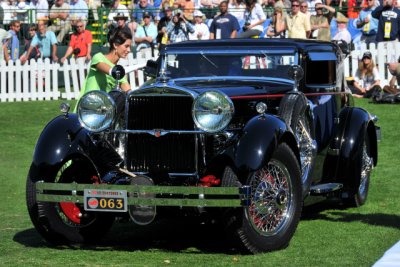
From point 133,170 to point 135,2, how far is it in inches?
783

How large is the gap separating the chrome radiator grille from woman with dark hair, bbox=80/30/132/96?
1.59 m

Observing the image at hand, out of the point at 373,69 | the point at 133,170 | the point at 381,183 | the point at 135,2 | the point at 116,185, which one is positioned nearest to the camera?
the point at 116,185

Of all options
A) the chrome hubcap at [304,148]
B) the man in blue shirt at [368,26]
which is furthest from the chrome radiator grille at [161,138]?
the man in blue shirt at [368,26]

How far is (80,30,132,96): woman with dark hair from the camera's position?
10164mm

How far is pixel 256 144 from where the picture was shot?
320 inches

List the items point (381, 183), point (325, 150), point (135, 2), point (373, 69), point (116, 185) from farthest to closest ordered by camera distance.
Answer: point (135, 2), point (373, 69), point (381, 183), point (325, 150), point (116, 185)

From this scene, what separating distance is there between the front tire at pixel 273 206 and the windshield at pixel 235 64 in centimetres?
149

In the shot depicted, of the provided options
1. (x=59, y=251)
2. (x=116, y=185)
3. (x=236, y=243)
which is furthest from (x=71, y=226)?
(x=236, y=243)

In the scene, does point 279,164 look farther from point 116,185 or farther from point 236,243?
point 116,185

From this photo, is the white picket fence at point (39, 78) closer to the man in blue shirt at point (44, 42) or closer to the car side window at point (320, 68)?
the man in blue shirt at point (44, 42)

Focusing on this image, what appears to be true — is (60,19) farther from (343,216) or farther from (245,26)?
(343,216)

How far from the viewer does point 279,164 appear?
8.44 metres

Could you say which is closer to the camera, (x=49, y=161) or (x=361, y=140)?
(x=49, y=161)

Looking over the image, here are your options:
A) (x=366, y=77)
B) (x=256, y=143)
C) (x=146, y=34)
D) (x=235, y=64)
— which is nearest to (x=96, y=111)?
(x=256, y=143)
